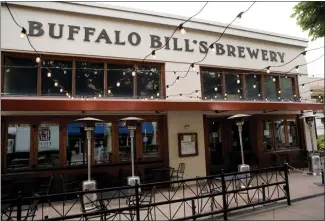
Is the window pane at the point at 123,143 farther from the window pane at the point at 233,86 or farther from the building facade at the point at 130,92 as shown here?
the window pane at the point at 233,86

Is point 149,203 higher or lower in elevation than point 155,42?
lower

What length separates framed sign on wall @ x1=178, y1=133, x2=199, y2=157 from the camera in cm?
914

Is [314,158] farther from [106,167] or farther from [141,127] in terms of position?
[106,167]

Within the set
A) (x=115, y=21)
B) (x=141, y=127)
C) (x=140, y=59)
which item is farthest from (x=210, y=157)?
(x=115, y=21)

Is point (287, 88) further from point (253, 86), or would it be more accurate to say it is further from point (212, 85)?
point (212, 85)

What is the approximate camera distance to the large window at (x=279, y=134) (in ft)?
36.6

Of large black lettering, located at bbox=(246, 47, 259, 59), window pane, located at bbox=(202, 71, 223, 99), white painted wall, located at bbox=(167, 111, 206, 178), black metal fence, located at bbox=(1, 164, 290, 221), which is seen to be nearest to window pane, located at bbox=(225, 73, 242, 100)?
window pane, located at bbox=(202, 71, 223, 99)

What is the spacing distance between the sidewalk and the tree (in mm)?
5220

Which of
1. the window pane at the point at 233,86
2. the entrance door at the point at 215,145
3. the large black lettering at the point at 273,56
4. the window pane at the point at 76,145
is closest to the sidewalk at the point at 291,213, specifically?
the entrance door at the point at 215,145

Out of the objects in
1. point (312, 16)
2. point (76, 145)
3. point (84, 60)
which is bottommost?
point (76, 145)

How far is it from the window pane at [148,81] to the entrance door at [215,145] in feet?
8.76

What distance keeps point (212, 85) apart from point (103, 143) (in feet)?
16.0

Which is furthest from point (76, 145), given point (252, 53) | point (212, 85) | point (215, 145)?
point (252, 53)

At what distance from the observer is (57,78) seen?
8.38m
